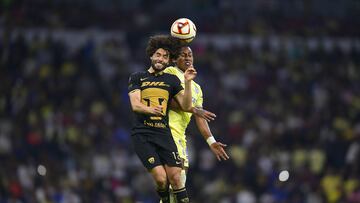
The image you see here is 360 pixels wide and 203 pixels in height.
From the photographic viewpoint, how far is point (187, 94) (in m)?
12.4

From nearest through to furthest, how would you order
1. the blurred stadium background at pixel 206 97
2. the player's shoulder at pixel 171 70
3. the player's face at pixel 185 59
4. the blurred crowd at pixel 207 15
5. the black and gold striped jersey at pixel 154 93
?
the black and gold striped jersey at pixel 154 93 < the player's shoulder at pixel 171 70 < the player's face at pixel 185 59 < the blurred stadium background at pixel 206 97 < the blurred crowd at pixel 207 15

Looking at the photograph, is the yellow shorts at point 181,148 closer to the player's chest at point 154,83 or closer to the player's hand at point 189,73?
the player's chest at point 154,83

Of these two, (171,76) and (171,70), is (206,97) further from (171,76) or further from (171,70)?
(171,76)

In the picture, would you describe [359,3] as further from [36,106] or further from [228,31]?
[36,106]

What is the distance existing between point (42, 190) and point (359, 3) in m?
12.9

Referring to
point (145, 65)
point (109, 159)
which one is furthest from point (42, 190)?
point (145, 65)

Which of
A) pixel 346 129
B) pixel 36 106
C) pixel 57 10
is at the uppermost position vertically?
pixel 57 10

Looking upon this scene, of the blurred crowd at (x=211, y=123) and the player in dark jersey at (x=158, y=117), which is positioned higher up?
the player in dark jersey at (x=158, y=117)

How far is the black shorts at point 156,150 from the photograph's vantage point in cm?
1254

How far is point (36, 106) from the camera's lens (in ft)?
79.3

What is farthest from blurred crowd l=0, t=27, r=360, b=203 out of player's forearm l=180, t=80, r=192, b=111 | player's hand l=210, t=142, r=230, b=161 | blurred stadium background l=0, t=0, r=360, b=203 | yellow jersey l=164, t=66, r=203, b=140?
player's forearm l=180, t=80, r=192, b=111

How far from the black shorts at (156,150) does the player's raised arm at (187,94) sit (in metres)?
0.47

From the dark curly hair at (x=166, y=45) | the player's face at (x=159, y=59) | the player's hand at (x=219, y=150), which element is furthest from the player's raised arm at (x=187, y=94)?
the player's hand at (x=219, y=150)

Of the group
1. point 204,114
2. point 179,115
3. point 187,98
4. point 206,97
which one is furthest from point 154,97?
point 206,97
